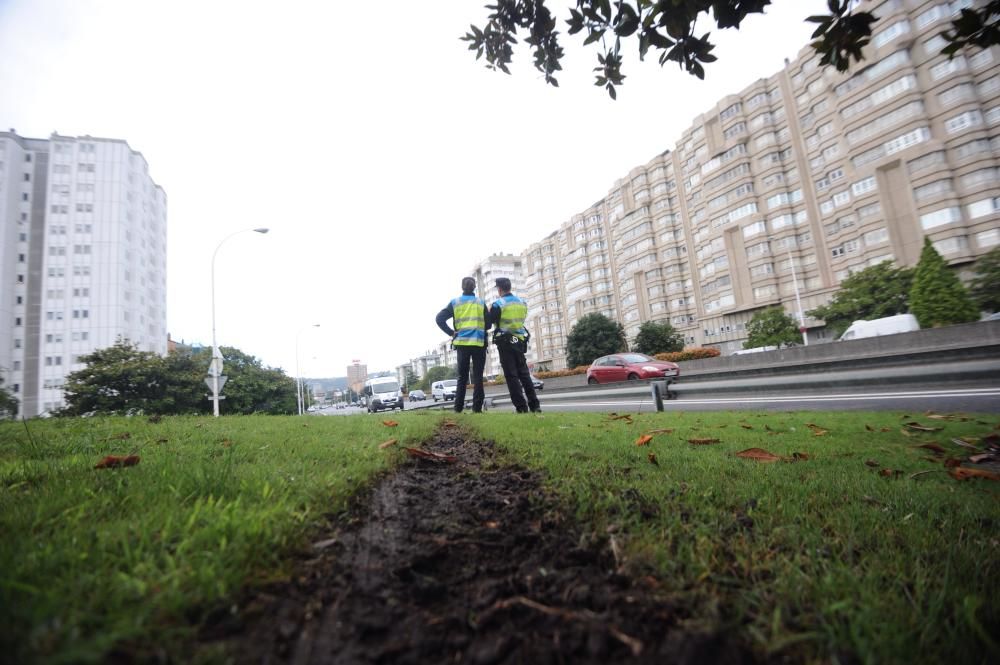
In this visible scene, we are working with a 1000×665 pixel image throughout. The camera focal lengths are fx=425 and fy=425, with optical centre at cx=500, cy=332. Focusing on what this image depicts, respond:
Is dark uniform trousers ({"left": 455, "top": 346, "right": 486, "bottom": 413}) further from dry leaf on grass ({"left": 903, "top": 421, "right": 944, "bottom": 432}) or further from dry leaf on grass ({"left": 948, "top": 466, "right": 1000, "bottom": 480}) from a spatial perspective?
dry leaf on grass ({"left": 948, "top": 466, "right": 1000, "bottom": 480})

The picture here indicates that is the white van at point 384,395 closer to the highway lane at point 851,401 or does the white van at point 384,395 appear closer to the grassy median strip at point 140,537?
the highway lane at point 851,401

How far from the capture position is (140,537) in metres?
1.32

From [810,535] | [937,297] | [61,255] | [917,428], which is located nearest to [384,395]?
[917,428]

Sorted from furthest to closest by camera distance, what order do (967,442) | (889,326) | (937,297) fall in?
(937,297), (889,326), (967,442)

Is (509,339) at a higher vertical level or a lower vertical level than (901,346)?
higher

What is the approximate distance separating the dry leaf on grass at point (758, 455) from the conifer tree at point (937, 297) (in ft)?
95.6

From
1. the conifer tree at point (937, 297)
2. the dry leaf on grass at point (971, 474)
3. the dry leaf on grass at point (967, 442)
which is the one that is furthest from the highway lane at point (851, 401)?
the conifer tree at point (937, 297)

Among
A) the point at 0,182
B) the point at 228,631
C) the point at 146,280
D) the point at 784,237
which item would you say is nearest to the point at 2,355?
the point at 146,280

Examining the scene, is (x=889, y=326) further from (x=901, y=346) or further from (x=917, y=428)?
(x=917, y=428)

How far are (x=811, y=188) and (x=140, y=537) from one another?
6053 cm

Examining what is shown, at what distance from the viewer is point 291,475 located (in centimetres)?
216

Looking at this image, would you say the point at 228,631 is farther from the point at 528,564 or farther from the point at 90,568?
the point at 528,564

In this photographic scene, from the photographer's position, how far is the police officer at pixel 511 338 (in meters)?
7.47

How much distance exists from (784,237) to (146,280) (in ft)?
314
